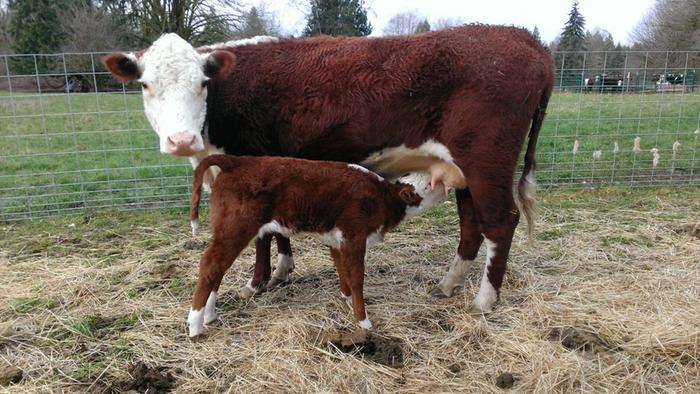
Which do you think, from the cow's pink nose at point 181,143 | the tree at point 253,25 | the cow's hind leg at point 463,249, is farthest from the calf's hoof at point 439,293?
the tree at point 253,25

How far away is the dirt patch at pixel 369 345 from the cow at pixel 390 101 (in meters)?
0.87

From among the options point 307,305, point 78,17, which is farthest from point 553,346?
point 78,17

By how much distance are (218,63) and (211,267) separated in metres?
1.39

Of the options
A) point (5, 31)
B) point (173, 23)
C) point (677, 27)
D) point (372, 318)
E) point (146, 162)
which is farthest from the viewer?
point (5, 31)

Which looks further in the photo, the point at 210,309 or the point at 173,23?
the point at 173,23

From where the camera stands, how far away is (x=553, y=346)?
10.3 feet

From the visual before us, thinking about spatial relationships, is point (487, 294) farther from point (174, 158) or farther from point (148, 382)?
point (174, 158)

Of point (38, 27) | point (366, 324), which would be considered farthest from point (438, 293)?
point (38, 27)

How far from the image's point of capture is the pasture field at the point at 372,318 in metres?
2.90

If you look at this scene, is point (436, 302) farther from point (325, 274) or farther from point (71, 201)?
point (71, 201)

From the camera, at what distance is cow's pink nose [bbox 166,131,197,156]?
3.05 m

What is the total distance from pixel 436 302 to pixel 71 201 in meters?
4.91

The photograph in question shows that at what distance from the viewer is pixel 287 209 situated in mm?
3279

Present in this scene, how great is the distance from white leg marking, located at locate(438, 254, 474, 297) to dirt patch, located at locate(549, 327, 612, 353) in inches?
35.7
